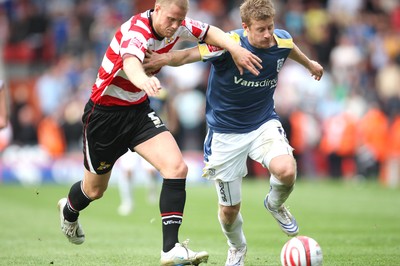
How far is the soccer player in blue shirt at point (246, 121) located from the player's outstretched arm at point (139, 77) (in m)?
0.81

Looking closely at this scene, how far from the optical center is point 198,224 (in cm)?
1389

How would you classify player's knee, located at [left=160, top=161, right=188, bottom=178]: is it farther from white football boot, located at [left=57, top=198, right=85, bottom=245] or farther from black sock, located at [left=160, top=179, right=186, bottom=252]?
white football boot, located at [left=57, top=198, right=85, bottom=245]

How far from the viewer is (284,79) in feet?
81.6

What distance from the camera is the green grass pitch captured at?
962 cm

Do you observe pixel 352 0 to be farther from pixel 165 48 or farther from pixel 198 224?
pixel 165 48

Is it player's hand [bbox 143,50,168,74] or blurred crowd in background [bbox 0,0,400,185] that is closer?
player's hand [bbox 143,50,168,74]

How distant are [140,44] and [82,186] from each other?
82.3 inches

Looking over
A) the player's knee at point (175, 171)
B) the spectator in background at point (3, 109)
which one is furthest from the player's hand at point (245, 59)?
the spectator in background at point (3, 109)

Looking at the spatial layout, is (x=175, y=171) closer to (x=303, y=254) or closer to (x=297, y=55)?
(x=303, y=254)

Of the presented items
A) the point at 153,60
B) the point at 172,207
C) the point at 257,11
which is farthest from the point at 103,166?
the point at 257,11

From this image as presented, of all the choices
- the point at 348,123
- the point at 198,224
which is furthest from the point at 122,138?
the point at 348,123

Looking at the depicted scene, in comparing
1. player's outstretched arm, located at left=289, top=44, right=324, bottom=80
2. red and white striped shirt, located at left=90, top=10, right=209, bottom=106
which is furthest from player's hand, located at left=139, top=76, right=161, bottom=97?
player's outstretched arm, located at left=289, top=44, right=324, bottom=80

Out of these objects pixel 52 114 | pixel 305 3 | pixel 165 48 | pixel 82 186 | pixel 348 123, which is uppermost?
pixel 165 48

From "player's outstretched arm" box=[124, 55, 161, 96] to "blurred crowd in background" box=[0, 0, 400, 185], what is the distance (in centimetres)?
1384
